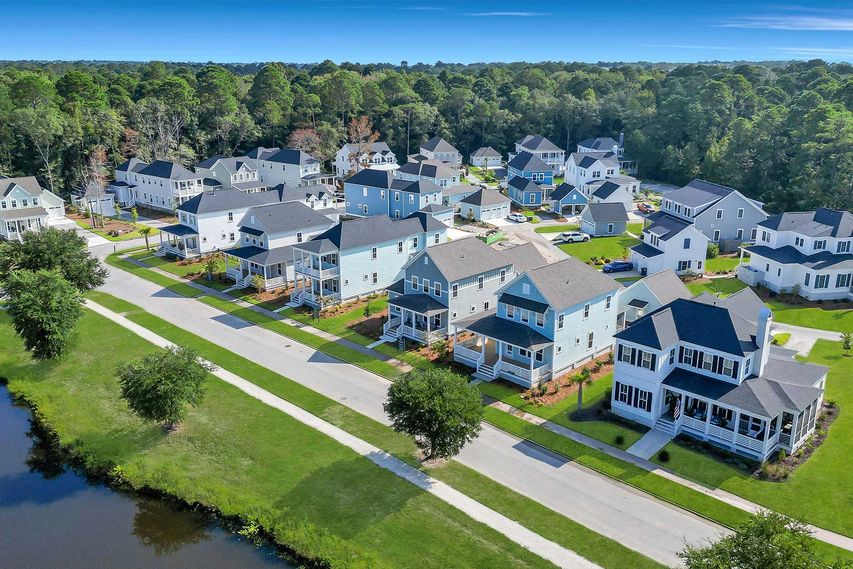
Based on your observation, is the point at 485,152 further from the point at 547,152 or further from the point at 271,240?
the point at 271,240

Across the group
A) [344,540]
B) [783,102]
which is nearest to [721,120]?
[783,102]

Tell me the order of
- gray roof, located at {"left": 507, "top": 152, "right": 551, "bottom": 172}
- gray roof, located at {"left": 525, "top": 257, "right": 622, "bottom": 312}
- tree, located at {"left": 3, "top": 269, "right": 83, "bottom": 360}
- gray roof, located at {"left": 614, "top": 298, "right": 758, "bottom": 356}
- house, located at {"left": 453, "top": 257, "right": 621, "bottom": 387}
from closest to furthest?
gray roof, located at {"left": 614, "top": 298, "right": 758, "bottom": 356} → house, located at {"left": 453, "top": 257, "right": 621, "bottom": 387} → gray roof, located at {"left": 525, "top": 257, "right": 622, "bottom": 312} → tree, located at {"left": 3, "top": 269, "right": 83, "bottom": 360} → gray roof, located at {"left": 507, "top": 152, "right": 551, "bottom": 172}

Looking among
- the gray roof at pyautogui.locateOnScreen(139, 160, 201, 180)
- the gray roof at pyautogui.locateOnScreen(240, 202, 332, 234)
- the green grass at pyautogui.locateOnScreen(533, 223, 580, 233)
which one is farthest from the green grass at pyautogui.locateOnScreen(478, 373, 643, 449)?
the gray roof at pyautogui.locateOnScreen(139, 160, 201, 180)

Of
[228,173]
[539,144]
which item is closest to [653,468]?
[228,173]

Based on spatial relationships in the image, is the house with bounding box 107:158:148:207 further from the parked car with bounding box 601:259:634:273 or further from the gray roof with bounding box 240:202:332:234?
the parked car with bounding box 601:259:634:273

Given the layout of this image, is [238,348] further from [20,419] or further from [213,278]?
[213,278]

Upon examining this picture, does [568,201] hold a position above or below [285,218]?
below
